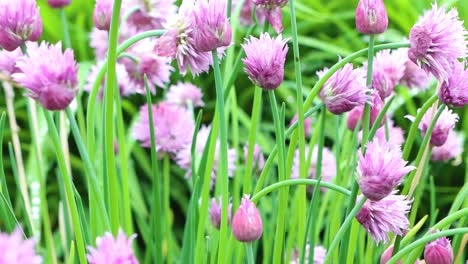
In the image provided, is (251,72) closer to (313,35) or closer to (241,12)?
(241,12)

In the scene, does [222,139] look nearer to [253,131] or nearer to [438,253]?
[253,131]

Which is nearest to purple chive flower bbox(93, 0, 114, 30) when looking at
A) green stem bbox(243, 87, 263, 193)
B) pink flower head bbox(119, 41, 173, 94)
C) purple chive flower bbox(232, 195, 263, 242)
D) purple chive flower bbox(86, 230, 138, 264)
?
pink flower head bbox(119, 41, 173, 94)

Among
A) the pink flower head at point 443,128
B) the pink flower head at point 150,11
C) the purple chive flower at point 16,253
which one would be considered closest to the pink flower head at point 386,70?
the pink flower head at point 443,128

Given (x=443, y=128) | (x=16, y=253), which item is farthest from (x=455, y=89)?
(x=16, y=253)

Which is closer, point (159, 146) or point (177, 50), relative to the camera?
point (177, 50)

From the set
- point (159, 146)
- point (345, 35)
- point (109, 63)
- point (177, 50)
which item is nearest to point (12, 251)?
point (109, 63)

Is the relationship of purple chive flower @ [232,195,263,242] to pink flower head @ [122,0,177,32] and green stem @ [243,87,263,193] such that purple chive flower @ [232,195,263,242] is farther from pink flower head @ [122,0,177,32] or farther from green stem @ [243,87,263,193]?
pink flower head @ [122,0,177,32]
